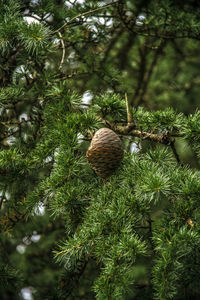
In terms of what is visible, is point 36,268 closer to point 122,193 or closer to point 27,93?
point 27,93

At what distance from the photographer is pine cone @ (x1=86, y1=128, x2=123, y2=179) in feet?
2.84

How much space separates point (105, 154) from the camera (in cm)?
87

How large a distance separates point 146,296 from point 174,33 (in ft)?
3.44

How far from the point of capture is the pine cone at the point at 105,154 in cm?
87

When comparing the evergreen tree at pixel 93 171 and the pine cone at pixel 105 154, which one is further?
the pine cone at pixel 105 154

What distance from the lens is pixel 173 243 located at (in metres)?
0.68

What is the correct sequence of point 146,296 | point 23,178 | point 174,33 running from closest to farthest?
point 23,178
point 146,296
point 174,33

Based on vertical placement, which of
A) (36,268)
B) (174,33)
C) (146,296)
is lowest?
(36,268)

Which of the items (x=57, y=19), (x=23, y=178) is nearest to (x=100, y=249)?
(x=23, y=178)

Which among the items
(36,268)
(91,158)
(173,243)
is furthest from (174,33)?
(36,268)

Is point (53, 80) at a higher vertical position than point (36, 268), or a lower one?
higher

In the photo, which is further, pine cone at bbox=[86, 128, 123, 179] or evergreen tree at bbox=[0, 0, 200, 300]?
pine cone at bbox=[86, 128, 123, 179]

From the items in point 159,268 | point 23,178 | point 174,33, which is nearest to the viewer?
point 159,268

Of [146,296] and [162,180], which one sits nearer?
[162,180]
